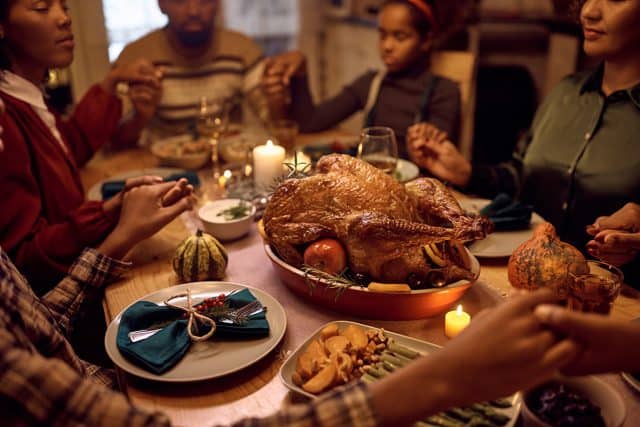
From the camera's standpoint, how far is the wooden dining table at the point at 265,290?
953mm

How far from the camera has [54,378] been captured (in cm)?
74

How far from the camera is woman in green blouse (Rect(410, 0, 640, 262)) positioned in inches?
62.9

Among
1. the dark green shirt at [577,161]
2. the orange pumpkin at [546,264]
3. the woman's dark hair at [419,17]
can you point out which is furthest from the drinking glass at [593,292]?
the woman's dark hair at [419,17]

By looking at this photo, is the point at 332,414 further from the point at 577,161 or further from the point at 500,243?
the point at 577,161

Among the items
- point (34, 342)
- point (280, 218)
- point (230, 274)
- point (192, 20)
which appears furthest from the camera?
point (192, 20)

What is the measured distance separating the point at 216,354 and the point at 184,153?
4.14ft

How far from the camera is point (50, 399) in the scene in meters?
0.74

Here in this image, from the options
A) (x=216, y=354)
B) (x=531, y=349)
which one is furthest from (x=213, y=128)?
(x=531, y=349)

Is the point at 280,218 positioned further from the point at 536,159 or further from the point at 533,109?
the point at 533,109

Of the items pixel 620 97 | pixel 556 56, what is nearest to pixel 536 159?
pixel 620 97

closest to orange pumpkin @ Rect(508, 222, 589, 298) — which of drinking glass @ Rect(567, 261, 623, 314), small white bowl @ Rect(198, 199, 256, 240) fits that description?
drinking glass @ Rect(567, 261, 623, 314)

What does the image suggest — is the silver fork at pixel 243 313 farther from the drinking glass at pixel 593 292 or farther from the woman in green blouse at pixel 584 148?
the woman in green blouse at pixel 584 148

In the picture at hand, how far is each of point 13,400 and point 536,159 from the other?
1694mm

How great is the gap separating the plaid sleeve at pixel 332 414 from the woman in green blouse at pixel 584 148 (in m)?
1.28
